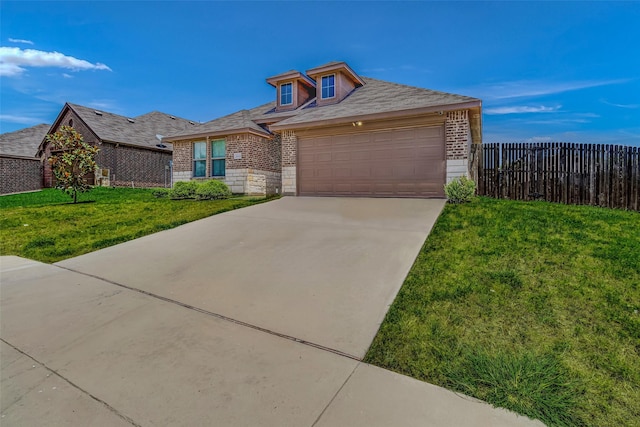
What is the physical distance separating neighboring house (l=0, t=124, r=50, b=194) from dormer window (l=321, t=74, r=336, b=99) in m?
24.4

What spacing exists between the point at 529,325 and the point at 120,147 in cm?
2645

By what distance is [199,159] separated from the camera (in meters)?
15.5

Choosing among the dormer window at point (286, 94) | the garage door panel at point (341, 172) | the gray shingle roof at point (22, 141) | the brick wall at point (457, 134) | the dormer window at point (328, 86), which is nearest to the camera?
the brick wall at point (457, 134)

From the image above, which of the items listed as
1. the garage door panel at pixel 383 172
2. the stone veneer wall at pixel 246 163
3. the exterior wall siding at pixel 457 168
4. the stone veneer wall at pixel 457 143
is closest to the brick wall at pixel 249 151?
the stone veneer wall at pixel 246 163

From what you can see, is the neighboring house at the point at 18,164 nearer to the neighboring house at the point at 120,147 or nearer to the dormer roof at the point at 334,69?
the neighboring house at the point at 120,147

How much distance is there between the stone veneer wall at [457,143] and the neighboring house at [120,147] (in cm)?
2247

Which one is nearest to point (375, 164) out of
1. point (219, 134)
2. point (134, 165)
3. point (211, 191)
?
point (211, 191)

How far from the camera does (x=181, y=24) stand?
1315 cm

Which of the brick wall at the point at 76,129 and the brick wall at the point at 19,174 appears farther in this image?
the brick wall at the point at 19,174

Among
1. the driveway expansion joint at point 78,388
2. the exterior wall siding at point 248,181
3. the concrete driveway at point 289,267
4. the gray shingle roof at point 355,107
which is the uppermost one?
the gray shingle roof at point 355,107

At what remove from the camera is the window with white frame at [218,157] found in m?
14.8

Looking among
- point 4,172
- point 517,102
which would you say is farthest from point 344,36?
point 4,172

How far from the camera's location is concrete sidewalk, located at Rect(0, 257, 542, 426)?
196 centimetres

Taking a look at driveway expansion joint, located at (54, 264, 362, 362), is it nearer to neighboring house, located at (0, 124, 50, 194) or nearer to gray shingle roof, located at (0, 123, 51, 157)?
neighboring house, located at (0, 124, 50, 194)
